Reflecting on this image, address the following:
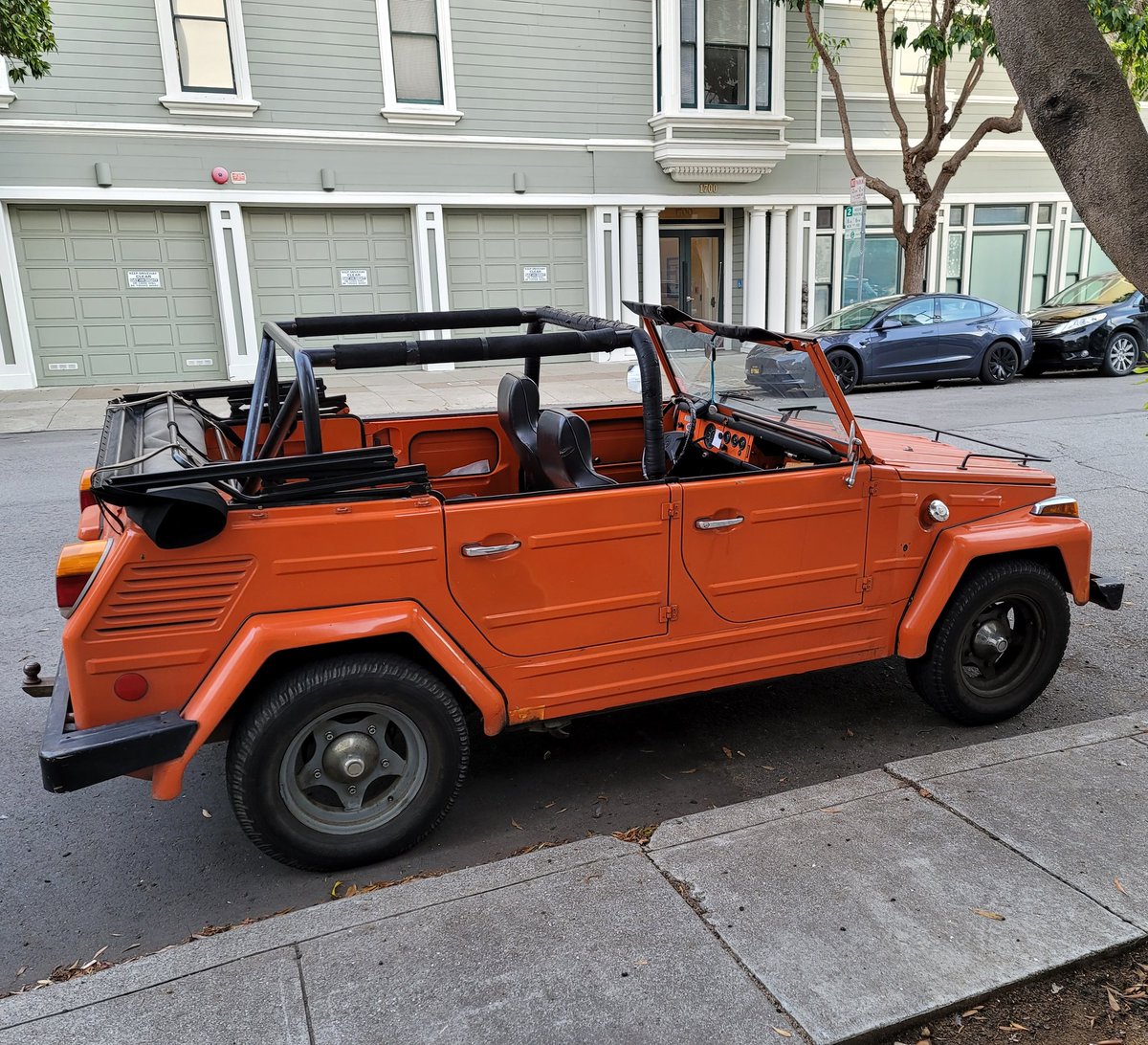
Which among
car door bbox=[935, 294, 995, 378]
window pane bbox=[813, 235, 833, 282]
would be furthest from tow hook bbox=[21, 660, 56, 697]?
window pane bbox=[813, 235, 833, 282]

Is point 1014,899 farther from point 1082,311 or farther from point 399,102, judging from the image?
point 399,102

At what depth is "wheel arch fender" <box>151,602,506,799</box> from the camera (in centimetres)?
289

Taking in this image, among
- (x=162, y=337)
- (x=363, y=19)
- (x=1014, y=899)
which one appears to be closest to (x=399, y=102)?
(x=363, y=19)

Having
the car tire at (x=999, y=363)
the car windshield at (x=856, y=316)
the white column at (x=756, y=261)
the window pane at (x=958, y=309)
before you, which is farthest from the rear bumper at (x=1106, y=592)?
the white column at (x=756, y=261)

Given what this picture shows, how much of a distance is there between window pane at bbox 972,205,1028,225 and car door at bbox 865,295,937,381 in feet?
27.1

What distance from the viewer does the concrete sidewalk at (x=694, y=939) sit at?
96.3 inches

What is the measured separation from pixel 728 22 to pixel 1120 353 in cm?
968

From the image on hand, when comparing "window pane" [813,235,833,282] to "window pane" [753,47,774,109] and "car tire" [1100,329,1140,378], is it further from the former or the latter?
"car tire" [1100,329,1140,378]

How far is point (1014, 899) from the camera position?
113 inches

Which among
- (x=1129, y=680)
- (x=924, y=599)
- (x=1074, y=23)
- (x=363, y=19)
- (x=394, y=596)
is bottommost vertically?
(x=1129, y=680)

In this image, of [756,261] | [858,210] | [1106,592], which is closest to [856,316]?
[858,210]

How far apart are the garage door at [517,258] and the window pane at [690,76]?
3.04 m

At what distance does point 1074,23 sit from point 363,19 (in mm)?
16363

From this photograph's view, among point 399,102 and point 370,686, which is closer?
point 370,686
